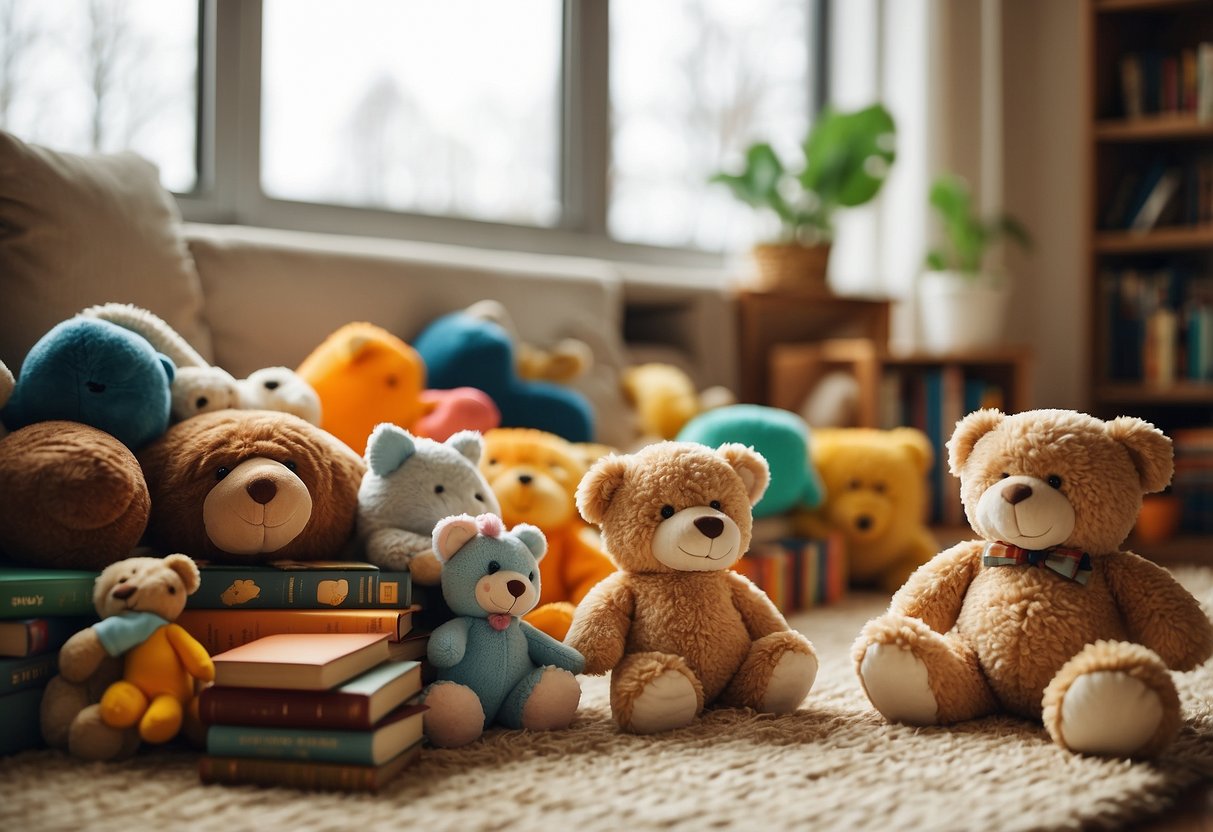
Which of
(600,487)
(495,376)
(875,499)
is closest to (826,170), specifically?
(875,499)

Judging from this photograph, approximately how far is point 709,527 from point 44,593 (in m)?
0.67

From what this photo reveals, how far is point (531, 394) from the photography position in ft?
6.30

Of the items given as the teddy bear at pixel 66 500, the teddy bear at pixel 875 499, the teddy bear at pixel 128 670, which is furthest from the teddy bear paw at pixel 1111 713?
the teddy bear at pixel 875 499

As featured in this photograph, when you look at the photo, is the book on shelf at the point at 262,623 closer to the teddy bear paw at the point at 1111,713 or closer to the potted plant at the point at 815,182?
the teddy bear paw at the point at 1111,713

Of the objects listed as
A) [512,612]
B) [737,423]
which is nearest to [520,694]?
[512,612]

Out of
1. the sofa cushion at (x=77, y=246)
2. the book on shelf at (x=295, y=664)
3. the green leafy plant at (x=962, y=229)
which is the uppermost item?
the green leafy plant at (x=962, y=229)

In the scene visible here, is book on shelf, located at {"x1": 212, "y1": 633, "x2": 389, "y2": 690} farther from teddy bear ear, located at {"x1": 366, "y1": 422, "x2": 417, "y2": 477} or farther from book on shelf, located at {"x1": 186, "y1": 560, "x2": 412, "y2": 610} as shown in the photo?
teddy bear ear, located at {"x1": 366, "y1": 422, "x2": 417, "y2": 477}

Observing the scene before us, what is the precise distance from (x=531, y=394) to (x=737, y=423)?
0.36 meters

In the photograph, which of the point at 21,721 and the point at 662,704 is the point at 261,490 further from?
the point at 662,704

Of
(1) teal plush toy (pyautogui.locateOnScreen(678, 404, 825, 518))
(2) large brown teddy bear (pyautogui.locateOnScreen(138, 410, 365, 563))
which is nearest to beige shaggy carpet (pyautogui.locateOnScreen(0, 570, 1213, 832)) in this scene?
(2) large brown teddy bear (pyautogui.locateOnScreen(138, 410, 365, 563))

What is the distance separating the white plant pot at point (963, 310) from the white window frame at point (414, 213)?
0.62m

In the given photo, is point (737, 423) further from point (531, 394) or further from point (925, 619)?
point (925, 619)

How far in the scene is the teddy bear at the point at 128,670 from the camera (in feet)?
3.45

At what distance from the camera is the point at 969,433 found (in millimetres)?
1271
